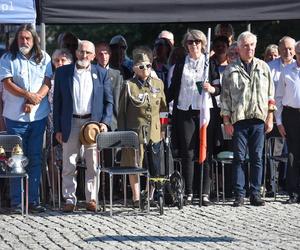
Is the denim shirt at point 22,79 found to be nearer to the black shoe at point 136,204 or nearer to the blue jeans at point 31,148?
the blue jeans at point 31,148

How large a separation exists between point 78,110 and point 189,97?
1.38 metres

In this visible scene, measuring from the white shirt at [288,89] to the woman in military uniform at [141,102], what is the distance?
160 centimetres

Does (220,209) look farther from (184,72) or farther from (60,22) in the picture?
(60,22)

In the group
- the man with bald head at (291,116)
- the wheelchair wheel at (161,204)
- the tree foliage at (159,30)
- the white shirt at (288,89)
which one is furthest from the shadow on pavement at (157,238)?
the tree foliage at (159,30)

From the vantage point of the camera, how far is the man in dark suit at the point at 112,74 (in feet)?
43.2

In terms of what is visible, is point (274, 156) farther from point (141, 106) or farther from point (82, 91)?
point (82, 91)

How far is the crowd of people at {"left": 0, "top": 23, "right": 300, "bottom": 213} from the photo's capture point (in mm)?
12477

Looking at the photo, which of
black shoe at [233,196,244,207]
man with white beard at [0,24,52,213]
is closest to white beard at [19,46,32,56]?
man with white beard at [0,24,52,213]

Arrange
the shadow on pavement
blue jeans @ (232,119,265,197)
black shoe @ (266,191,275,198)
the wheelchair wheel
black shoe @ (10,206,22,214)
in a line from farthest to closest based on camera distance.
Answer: black shoe @ (266,191,275,198) → blue jeans @ (232,119,265,197) → black shoe @ (10,206,22,214) → the wheelchair wheel → the shadow on pavement

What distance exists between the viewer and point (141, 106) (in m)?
12.6

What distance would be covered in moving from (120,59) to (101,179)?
5.80 ft

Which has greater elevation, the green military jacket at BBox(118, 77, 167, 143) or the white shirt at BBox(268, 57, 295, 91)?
the white shirt at BBox(268, 57, 295, 91)

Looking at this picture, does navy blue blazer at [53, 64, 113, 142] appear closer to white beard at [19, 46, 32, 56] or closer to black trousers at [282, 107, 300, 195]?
white beard at [19, 46, 32, 56]

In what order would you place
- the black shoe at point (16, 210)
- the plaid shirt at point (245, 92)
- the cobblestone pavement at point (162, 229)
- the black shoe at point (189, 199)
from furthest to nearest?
1. the black shoe at point (189, 199)
2. the plaid shirt at point (245, 92)
3. the black shoe at point (16, 210)
4. the cobblestone pavement at point (162, 229)
